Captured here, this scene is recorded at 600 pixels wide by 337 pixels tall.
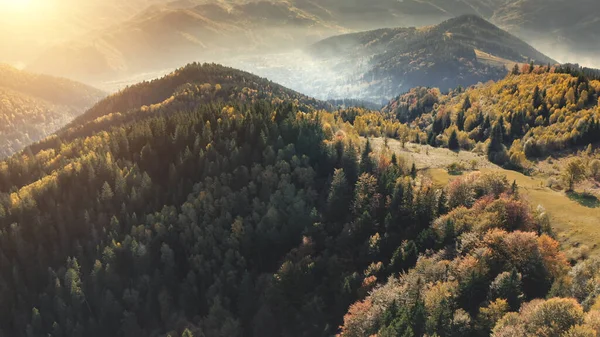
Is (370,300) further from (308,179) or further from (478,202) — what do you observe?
(308,179)

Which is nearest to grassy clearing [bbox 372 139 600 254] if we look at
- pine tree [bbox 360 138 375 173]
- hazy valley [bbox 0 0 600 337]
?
hazy valley [bbox 0 0 600 337]

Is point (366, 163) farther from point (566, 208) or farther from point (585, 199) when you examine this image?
point (585, 199)

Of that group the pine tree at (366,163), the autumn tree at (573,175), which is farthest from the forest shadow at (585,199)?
the pine tree at (366,163)

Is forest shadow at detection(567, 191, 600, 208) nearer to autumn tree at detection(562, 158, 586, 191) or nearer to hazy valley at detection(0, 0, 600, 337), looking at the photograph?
hazy valley at detection(0, 0, 600, 337)

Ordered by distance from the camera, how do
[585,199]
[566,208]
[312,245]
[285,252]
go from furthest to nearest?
[285,252] → [312,245] → [585,199] → [566,208]

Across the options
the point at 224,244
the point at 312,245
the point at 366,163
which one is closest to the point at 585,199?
the point at 366,163

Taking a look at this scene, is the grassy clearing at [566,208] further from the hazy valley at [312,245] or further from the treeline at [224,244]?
the treeline at [224,244]

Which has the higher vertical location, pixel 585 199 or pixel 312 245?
pixel 585 199
